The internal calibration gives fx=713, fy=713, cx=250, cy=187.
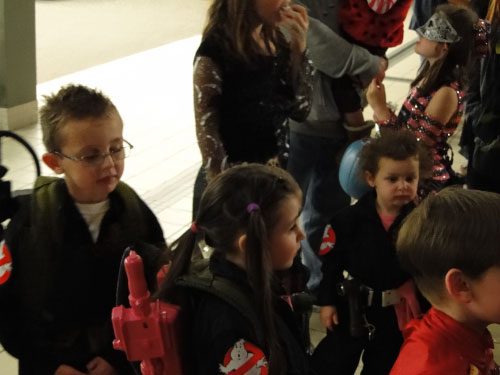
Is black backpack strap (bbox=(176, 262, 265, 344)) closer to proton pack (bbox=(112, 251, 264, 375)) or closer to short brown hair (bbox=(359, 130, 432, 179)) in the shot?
proton pack (bbox=(112, 251, 264, 375))

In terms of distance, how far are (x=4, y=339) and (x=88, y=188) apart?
18.4 inches

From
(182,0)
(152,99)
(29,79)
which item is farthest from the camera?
(182,0)

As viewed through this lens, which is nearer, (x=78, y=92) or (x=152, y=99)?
(x=78, y=92)

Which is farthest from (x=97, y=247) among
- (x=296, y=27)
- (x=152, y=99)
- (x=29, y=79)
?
(x=152, y=99)

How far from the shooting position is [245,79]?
95.1 inches

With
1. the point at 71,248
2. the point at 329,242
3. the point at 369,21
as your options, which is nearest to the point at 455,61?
the point at 369,21

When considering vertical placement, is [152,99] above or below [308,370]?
below

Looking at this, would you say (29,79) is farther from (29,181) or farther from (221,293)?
(221,293)

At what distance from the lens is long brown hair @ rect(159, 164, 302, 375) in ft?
5.24

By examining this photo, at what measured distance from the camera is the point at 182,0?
1534 cm

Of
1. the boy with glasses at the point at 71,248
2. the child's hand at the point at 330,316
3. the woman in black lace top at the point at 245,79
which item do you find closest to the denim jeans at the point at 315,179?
the woman in black lace top at the point at 245,79

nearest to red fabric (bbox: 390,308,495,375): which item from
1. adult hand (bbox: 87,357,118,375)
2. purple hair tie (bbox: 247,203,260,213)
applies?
purple hair tie (bbox: 247,203,260,213)

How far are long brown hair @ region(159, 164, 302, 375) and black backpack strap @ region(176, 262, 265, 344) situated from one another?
0.05ft

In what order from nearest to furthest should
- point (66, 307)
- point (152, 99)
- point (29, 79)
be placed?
point (66, 307) < point (29, 79) < point (152, 99)
